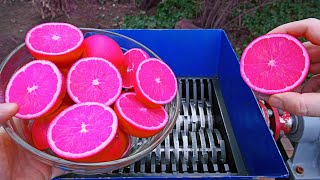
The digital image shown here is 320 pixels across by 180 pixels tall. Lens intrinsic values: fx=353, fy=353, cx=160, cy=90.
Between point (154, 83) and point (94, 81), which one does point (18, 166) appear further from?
point (154, 83)

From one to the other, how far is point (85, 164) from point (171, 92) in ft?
1.21

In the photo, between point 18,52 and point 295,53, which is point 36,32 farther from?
point 295,53

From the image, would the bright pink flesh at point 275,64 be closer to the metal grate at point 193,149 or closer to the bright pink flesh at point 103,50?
the metal grate at point 193,149

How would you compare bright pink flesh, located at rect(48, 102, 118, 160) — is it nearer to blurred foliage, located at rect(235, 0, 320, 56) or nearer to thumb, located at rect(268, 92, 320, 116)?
thumb, located at rect(268, 92, 320, 116)

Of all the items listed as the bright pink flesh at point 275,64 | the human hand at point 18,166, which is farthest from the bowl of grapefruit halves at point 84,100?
the bright pink flesh at point 275,64

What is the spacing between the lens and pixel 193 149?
130cm

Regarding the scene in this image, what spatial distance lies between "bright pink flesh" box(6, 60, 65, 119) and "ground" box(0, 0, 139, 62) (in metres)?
1.91

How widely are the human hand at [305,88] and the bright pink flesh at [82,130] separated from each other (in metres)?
0.49

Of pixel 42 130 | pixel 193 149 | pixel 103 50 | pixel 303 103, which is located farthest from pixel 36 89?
pixel 303 103

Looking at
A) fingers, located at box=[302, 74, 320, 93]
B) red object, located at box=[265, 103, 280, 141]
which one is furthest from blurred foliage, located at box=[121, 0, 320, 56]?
red object, located at box=[265, 103, 280, 141]

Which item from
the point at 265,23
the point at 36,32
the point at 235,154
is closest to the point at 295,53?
the point at 235,154

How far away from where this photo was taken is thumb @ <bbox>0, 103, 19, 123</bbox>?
0.91m

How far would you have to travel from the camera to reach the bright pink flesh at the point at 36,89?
1.02 meters

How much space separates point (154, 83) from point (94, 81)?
0.63 feet
